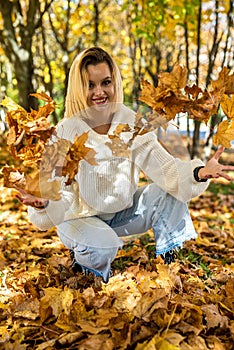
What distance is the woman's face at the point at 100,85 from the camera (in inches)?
88.0

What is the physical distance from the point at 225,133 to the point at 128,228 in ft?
2.52

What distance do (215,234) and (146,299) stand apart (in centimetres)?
180

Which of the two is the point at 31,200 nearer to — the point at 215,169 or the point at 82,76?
the point at 82,76

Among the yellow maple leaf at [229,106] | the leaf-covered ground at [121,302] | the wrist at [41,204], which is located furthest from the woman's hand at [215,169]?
the wrist at [41,204]

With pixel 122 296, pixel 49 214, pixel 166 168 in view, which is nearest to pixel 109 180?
pixel 166 168

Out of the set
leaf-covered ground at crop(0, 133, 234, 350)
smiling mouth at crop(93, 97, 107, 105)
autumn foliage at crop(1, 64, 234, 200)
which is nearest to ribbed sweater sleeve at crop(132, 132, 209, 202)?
autumn foliage at crop(1, 64, 234, 200)

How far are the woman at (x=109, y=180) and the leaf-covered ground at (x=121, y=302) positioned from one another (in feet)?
0.60

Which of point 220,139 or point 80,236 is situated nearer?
point 220,139

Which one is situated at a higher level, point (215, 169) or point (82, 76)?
point (82, 76)

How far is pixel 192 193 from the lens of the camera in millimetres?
2186

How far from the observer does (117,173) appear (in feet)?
7.43

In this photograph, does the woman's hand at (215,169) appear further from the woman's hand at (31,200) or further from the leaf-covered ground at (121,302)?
the woman's hand at (31,200)

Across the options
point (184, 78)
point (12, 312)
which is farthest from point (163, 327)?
point (184, 78)

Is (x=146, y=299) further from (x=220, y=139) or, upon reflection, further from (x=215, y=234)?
(x=215, y=234)
